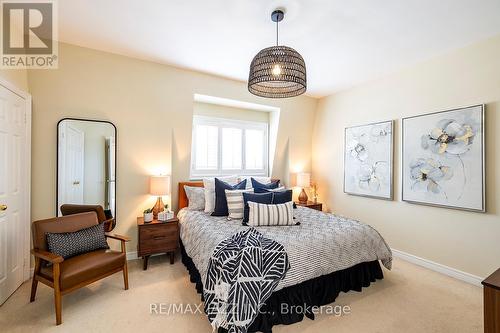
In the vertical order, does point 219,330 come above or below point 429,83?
below

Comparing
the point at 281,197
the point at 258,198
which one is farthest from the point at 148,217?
the point at 281,197

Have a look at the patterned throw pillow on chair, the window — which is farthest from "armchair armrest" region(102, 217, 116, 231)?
the window

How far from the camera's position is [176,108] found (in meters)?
3.54

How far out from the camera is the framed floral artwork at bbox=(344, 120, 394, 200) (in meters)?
3.55

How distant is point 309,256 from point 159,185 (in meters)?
2.14

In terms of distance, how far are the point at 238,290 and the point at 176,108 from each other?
9.10ft

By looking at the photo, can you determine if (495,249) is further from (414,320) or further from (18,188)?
(18,188)

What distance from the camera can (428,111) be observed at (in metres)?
3.11

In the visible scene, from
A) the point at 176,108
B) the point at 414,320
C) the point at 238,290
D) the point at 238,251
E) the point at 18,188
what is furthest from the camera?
the point at 176,108

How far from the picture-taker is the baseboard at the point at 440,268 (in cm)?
269

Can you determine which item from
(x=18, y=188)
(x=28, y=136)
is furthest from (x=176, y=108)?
(x=18, y=188)

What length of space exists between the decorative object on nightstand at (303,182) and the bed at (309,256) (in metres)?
1.52

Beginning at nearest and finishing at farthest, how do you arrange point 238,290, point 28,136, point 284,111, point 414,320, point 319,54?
point 238,290
point 414,320
point 28,136
point 319,54
point 284,111

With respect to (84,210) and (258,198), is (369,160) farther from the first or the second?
(84,210)
